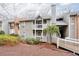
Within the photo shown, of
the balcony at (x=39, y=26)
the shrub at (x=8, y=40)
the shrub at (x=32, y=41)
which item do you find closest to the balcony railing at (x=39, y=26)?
the balcony at (x=39, y=26)

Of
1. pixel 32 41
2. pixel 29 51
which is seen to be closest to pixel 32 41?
pixel 32 41

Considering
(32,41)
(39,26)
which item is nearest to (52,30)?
(39,26)

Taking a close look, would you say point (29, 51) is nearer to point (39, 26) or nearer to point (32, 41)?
point (32, 41)

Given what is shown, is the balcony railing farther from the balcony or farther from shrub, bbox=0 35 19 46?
shrub, bbox=0 35 19 46

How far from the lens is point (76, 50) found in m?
3.22

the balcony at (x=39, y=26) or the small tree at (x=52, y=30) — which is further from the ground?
the balcony at (x=39, y=26)

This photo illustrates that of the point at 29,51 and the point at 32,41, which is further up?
the point at 32,41

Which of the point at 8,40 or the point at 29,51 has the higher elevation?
the point at 8,40

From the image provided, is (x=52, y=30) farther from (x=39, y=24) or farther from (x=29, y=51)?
(x=29, y=51)

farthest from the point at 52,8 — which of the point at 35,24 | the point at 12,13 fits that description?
the point at 12,13

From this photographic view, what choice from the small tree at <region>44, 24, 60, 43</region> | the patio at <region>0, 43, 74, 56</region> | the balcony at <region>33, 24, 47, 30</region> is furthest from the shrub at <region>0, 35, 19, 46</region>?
the small tree at <region>44, 24, 60, 43</region>

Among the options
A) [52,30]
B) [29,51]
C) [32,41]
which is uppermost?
[52,30]

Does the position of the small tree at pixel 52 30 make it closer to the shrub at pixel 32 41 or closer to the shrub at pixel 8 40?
the shrub at pixel 32 41

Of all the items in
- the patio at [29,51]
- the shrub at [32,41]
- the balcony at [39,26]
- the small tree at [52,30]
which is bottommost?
→ the patio at [29,51]
